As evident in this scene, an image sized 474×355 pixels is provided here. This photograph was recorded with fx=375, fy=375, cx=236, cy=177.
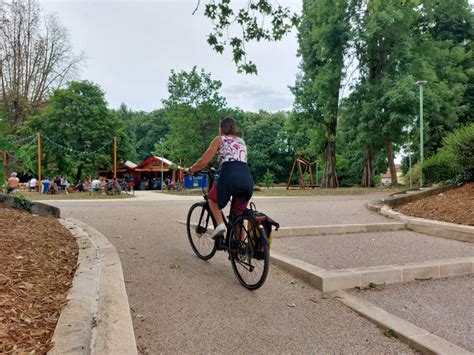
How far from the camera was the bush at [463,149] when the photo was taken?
898cm

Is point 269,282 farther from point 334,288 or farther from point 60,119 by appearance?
point 60,119

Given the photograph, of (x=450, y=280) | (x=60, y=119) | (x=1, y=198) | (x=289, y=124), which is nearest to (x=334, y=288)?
(x=450, y=280)

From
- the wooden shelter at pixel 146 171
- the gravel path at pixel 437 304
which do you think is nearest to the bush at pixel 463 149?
the gravel path at pixel 437 304

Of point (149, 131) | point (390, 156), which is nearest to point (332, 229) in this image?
point (390, 156)

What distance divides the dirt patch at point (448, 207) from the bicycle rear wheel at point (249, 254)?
482cm

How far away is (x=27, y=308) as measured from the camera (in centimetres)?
268

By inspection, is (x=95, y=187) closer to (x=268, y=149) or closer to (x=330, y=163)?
(x=330, y=163)

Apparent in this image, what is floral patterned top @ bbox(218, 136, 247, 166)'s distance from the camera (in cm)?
411

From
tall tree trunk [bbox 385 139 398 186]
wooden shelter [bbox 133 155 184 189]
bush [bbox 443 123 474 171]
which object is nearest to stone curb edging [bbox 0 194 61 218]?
bush [bbox 443 123 474 171]

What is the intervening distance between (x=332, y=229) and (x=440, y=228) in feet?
6.19

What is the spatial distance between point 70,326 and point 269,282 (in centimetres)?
213

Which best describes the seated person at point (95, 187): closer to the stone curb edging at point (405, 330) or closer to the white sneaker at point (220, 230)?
the white sneaker at point (220, 230)

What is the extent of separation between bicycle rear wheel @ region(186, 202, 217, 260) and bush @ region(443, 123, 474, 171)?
719 cm

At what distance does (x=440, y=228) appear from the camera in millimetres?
6695
